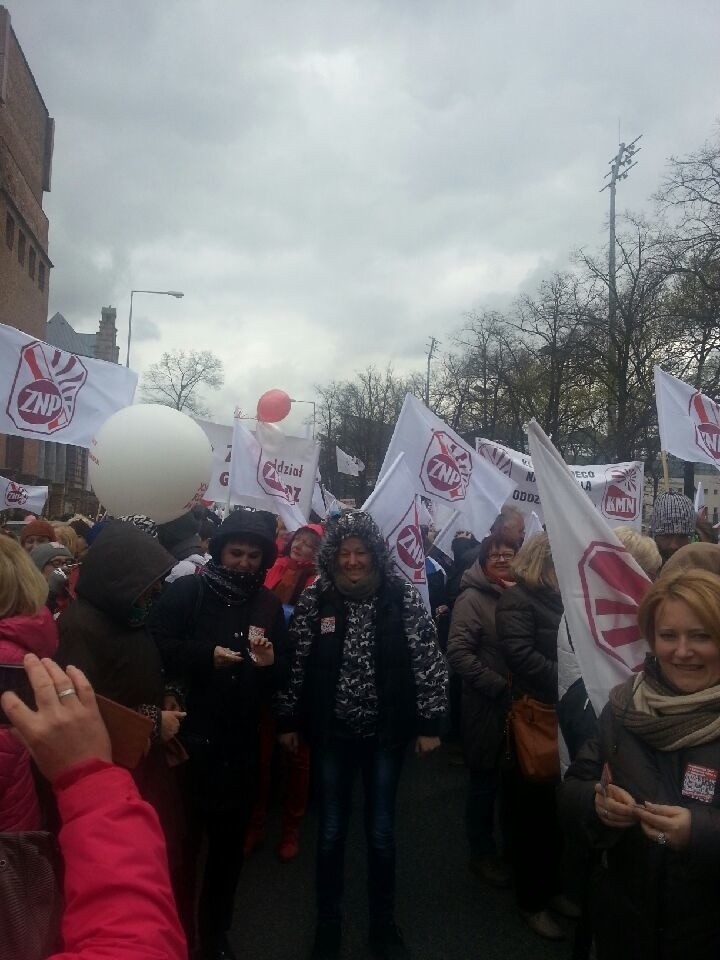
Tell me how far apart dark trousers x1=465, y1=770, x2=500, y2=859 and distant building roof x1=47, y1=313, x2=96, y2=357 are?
53284 millimetres

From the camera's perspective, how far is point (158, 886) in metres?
1.12

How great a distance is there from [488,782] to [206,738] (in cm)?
176

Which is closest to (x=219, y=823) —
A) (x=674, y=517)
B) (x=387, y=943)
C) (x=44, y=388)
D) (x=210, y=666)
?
(x=210, y=666)

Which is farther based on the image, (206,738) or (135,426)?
(135,426)

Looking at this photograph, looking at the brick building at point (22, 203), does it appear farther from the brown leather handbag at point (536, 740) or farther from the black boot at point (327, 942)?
the brown leather handbag at point (536, 740)

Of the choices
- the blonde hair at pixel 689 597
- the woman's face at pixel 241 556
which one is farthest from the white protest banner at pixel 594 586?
the woman's face at pixel 241 556

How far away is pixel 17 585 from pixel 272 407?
231 inches

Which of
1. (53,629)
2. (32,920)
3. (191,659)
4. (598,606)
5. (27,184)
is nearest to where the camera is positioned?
(32,920)

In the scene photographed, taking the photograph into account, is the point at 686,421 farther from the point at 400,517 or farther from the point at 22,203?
the point at 22,203

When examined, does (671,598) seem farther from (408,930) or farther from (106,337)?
(106,337)

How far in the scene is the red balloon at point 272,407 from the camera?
25.9 feet

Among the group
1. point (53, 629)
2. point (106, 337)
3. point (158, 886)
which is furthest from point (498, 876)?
point (106, 337)

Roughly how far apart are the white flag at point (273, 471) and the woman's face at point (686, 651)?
5.20 meters

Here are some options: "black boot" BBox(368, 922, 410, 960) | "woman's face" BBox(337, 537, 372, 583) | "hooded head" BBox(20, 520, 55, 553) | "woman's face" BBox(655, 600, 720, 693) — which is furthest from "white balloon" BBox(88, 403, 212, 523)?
"woman's face" BBox(655, 600, 720, 693)
